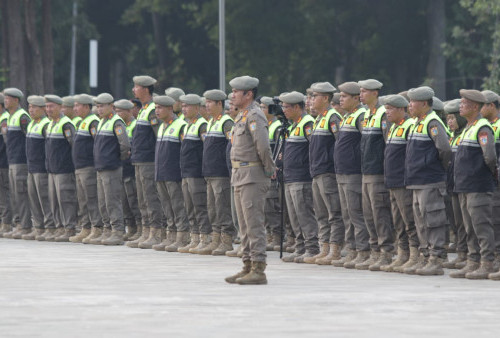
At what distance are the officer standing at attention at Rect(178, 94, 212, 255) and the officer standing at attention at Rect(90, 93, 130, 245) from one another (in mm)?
1367

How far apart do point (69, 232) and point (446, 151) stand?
794 cm

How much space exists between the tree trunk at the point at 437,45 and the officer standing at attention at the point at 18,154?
29367 millimetres

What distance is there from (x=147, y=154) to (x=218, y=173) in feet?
5.39

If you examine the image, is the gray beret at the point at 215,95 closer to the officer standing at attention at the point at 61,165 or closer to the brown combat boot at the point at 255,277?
the officer standing at attention at the point at 61,165

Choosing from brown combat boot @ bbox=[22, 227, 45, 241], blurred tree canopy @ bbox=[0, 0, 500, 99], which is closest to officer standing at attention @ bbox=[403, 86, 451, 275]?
brown combat boot @ bbox=[22, 227, 45, 241]

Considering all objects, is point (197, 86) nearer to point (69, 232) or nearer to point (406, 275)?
point (69, 232)

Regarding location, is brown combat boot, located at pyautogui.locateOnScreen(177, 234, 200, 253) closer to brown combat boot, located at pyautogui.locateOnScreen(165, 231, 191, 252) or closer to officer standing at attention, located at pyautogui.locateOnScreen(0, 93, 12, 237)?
brown combat boot, located at pyautogui.locateOnScreen(165, 231, 191, 252)

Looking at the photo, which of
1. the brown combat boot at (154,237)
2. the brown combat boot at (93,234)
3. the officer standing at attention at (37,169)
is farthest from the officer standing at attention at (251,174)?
the officer standing at attention at (37,169)

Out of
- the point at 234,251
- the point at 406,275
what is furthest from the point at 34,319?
the point at 234,251

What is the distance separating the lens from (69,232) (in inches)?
888

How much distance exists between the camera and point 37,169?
22609 millimetres

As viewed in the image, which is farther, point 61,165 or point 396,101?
point 61,165

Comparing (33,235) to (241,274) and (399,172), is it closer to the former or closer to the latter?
(399,172)

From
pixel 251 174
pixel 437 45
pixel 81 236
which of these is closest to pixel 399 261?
pixel 251 174
